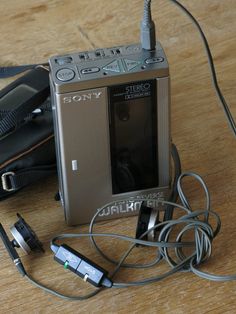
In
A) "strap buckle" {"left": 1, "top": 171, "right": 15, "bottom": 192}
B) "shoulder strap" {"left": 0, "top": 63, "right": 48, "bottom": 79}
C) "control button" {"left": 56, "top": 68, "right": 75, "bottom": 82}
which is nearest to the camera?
"control button" {"left": 56, "top": 68, "right": 75, "bottom": 82}

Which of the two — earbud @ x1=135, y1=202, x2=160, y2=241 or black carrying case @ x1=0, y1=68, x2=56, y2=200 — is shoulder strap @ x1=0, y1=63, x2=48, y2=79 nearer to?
black carrying case @ x1=0, y1=68, x2=56, y2=200

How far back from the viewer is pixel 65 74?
787mm

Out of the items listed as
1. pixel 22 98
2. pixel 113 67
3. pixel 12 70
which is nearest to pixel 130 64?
pixel 113 67

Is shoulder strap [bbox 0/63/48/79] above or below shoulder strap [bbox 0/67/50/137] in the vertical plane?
above

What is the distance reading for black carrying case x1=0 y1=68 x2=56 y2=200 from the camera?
2.90 feet

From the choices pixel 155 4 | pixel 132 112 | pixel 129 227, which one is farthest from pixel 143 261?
pixel 155 4

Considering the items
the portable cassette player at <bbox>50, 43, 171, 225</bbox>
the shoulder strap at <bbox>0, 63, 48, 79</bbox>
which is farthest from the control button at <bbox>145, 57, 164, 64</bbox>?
the shoulder strap at <bbox>0, 63, 48, 79</bbox>

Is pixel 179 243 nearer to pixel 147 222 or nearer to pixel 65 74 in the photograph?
pixel 147 222

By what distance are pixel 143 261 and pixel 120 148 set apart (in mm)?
135

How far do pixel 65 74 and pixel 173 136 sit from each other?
265 mm

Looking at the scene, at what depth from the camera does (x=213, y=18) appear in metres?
1.24

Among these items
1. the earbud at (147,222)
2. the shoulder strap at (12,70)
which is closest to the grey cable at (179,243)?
the earbud at (147,222)

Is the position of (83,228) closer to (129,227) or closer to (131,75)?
(129,227)

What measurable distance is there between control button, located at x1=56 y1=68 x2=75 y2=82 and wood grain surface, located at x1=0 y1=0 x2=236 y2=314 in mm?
200
